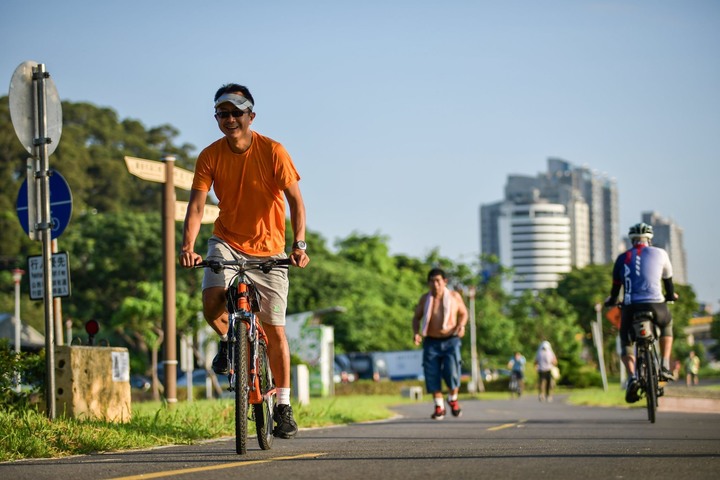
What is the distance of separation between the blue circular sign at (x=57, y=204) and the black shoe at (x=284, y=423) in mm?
3840

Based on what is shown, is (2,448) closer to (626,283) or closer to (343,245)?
(626,283)

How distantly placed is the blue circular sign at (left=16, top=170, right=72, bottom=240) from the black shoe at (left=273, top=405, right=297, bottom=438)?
3840 mm

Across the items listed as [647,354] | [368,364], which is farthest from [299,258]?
[368,364]

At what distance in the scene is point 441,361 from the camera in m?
14.2

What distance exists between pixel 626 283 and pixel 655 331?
0.57 m

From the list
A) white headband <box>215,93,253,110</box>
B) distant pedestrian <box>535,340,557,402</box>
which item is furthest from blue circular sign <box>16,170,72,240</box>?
distant pedestrian <box>535,340,557,402</box>

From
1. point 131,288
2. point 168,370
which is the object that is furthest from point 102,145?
point 168,370

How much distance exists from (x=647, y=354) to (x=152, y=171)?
683cm

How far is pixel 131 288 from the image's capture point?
58969mm

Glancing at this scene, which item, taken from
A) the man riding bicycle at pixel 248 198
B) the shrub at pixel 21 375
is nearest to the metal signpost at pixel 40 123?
the shrub at pixel 21 375

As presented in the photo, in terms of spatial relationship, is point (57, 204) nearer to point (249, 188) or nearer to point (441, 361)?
point (249, 188)

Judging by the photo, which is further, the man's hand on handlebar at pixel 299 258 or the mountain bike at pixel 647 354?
the mountain bike at pixel 647 354

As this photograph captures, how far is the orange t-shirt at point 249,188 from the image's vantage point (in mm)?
7637

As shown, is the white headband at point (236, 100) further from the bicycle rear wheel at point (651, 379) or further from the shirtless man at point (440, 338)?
the shirtless man at point (440, 338)
